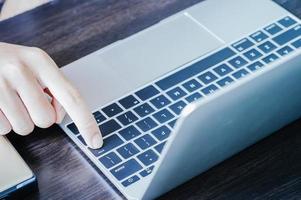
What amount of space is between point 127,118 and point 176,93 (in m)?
0.06

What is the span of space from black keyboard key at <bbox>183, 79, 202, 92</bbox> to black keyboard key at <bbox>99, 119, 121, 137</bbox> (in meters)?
0.09

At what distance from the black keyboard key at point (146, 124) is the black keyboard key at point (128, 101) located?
0.10 feet

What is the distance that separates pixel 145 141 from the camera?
0.74 meters

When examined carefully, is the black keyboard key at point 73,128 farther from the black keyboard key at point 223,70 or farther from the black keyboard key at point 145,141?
the black keyboard key at point 223,70

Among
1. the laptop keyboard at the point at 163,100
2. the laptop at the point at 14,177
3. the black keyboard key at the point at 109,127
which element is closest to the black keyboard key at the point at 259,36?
the laptop keyboard at the point at 163,100

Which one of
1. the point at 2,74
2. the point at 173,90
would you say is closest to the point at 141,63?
the point at 173,90

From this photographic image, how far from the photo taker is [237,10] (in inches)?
35.5

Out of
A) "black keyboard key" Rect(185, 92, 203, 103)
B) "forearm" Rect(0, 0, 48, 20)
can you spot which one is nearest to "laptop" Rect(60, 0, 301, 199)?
"black keyboard key" Rect(185, 92, 203, 103)

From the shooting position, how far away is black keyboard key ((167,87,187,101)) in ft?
2.58

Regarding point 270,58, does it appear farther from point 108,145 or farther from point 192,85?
point 108,145

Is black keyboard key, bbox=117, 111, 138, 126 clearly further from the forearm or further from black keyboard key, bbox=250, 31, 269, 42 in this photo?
the forearm

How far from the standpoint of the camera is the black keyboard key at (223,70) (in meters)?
0.81

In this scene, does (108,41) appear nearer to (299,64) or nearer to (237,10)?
(237,10)

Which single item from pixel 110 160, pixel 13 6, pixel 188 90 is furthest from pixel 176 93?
pixel 13 6
